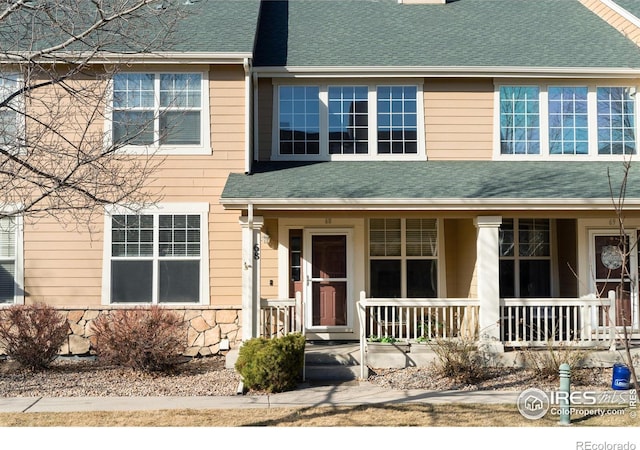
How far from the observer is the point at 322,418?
28.8ft

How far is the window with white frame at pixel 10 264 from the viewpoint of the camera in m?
13.1

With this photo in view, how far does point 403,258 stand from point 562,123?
14.1 feet

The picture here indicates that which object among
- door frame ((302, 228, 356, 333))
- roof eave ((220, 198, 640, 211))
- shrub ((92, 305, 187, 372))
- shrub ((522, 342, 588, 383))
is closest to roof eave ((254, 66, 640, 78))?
door frame ((302, 228, 356, 333))

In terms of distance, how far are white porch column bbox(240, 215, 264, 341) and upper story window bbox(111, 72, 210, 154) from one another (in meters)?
2.38

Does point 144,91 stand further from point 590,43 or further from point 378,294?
point 590,43

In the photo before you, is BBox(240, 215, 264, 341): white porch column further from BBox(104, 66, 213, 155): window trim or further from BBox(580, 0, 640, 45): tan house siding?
BBox(580, 0, 640, 45): tan house siding

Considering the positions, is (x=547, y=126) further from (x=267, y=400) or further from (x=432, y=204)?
(x=267, y=400)

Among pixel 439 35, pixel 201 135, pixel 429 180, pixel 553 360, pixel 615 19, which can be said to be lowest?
pixel 553 360

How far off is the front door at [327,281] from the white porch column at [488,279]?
112 inches

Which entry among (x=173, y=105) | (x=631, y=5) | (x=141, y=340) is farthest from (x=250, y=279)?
(x=631, y=5)

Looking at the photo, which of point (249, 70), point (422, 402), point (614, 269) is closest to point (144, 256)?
point (249, 70)

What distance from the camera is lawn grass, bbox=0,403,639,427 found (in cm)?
856

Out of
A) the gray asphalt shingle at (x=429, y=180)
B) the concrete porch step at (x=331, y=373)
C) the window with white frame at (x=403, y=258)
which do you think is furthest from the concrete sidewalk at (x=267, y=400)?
the window with white frame at (x=403, y=258)

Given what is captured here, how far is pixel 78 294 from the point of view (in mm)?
13133
